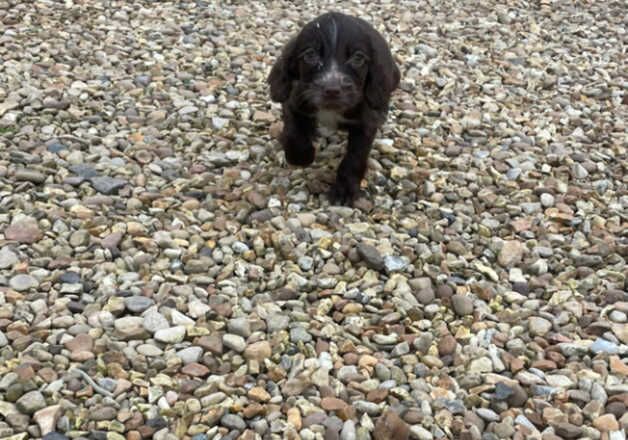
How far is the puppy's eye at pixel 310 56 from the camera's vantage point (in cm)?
511

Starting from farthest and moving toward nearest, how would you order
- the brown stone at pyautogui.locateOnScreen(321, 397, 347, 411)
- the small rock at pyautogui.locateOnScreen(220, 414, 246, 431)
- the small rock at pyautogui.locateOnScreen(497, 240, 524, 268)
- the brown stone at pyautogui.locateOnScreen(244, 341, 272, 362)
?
the small rock at pyautogui.locateOnScreen(497, 240, 524, 268)
the brown stone at pyautogui.locateOnScreen(244, 341, 272, 362)
the brown stone at pyautogui.locateOnScreen(321, 397, 347, 411)
the small rock at pyautogui.locateOnScreen(220, 414, 246, 431)

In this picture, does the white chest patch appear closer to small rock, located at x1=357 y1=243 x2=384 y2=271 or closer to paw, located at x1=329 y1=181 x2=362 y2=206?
paw, located at x1=329 y1=181 x2=362 y2=206

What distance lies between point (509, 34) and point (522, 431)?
17.8 ft

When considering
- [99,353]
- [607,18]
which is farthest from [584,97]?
[99,353]

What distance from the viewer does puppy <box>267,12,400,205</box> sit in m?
5.05

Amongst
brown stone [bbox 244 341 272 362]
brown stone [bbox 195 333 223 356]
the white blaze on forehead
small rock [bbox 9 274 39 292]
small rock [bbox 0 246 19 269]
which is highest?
the white blaze on forehead

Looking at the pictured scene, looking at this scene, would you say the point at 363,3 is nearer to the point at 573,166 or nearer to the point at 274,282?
the point at 573,166

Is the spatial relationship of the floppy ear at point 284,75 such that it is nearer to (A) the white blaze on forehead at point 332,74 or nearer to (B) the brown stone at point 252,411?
(A) the white blaze on forehead at point 332,74

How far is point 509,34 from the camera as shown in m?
8.17

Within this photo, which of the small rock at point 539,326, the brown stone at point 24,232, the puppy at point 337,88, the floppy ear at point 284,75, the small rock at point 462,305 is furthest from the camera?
the floppy ear at point 284,75

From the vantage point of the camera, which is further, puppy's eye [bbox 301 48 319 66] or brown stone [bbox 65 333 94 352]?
puppy's eye [bbox 301 48 319 66]

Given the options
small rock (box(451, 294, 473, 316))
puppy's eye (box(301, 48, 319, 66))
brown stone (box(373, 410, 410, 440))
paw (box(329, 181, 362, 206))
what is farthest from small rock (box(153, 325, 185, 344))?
puppy's eye (box(301, 48, 319, 66))

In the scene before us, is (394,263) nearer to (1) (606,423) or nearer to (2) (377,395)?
(2) (377,395)

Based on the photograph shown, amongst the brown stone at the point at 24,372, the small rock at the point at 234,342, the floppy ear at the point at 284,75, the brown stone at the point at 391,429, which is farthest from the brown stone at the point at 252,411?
the floppy ear at the point at 284,75
